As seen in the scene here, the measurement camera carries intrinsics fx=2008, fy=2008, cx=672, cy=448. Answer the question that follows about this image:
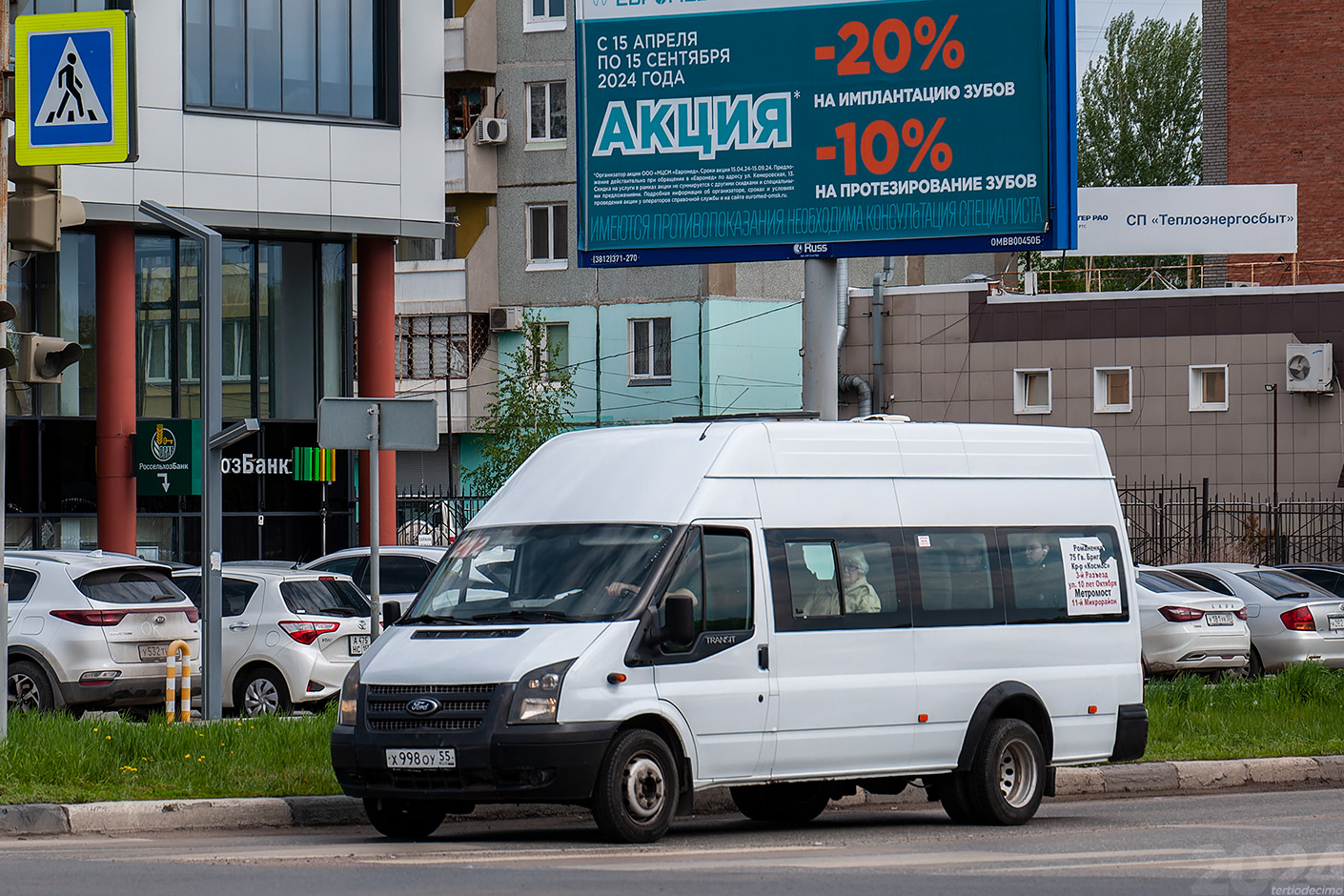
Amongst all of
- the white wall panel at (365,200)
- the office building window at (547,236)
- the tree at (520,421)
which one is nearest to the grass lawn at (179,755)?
the white wall panel at (365,200)

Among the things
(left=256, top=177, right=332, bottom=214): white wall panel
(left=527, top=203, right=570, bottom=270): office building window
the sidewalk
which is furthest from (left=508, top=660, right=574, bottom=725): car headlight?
(left=527, top=203, right=570, bottom=270): office building window

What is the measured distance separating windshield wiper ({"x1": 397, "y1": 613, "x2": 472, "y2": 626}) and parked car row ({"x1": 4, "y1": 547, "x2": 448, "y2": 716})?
4.92 meters

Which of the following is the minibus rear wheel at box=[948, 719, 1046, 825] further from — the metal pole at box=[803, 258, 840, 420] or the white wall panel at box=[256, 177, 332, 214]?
the white wall panel at box=[256, 177, 332, 214]

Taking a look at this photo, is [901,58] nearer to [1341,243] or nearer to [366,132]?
[366,132]

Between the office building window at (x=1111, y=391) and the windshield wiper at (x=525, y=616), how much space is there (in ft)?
106

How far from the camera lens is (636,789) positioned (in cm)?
1079

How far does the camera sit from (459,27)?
48969 mm

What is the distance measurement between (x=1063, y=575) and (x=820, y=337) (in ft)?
22.3

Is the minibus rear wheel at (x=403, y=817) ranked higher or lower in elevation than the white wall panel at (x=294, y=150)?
lower

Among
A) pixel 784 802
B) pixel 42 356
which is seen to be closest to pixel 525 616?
pixel 784 802

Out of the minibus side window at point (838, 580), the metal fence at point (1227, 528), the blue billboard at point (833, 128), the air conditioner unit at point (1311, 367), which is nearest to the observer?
the minibus side window at point (838, 580)

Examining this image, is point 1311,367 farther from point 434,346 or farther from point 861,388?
point 434,346

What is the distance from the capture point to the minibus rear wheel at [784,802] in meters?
12.7

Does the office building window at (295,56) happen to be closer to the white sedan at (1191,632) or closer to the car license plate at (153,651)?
the car license plate at (153,651)
